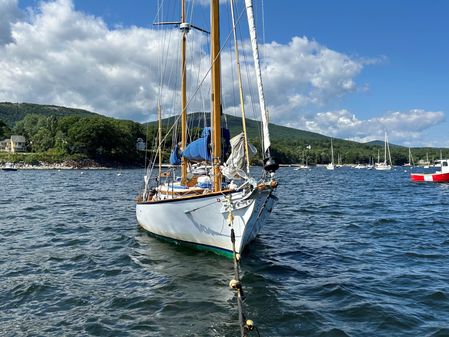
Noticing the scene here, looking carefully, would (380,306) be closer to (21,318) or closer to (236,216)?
(236,216)

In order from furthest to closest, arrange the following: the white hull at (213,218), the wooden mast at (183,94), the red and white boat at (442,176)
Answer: the red and white boat at (442,176)
the wooden mast at (183,94)
the white hull at (213,218)

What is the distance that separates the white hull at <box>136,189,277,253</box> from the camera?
45.8 feet

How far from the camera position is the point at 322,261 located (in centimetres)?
1561

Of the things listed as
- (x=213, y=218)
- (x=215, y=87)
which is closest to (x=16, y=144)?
(x=215, y=87)

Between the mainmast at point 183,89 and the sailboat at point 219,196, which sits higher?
the mainmast at point 183,89

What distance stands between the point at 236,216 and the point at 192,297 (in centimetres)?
336

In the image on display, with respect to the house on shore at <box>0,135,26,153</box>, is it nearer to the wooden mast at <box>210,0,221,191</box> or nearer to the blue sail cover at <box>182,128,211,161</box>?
the blue sail cover at <box>182,128,211,161</box>

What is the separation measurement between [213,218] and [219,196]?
38.0 inches

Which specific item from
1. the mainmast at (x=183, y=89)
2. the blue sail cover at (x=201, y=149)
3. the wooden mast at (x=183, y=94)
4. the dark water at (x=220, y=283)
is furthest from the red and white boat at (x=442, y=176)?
the blue sail cover at (x=201, y=149)

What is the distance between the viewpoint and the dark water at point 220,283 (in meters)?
9.74

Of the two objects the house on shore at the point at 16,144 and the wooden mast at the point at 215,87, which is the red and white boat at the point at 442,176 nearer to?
the wooden mast at the point at 215,87

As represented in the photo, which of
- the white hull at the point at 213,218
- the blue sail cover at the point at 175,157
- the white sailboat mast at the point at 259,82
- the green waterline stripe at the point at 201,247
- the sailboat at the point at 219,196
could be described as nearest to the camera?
the white sailboat mast at the point at 259,82

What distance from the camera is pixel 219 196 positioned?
1418 centimetres

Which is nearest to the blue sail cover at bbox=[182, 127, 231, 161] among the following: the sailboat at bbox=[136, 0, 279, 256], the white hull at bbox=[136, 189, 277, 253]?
the sailboat at bbox=[136, 0, 279, 256]
